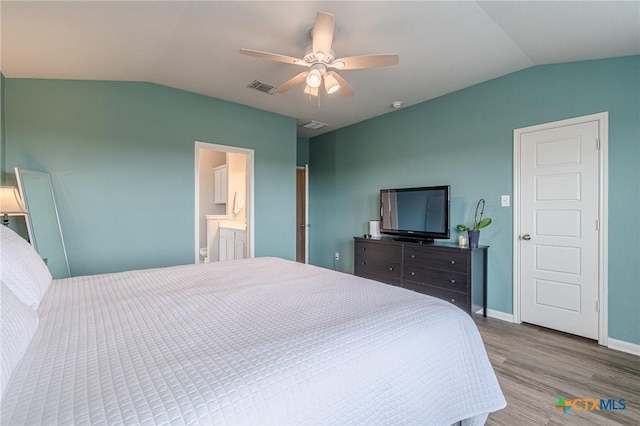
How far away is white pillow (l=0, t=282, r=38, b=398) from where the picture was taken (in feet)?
2.24

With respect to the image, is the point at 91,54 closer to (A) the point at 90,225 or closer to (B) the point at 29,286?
(A) the point at 90,225

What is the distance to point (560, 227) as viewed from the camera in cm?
263

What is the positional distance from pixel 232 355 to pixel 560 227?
10.4 feet

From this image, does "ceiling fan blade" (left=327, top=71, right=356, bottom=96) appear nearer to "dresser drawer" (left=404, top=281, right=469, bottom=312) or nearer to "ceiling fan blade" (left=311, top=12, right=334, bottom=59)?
"ceiling fan blade" (left=311, top=12, right=334, bottom=59)

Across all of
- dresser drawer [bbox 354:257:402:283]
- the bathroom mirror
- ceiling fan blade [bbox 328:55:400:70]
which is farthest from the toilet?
ceiling fan blade [bbox 328:55:400:70]

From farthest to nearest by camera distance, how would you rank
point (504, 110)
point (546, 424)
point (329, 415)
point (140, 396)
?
point (504, 110)
point (546, 424)
point (329, 415)
point (140, 396)

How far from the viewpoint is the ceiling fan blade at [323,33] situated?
1699 mm

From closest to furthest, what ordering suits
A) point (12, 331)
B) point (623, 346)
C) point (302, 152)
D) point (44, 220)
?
point (12, 331) < point (623, 346) < point (44, 220) < point (302, 152)

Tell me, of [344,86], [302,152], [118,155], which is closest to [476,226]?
[344,86]

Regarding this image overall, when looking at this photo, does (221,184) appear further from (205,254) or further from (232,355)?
(232,355)

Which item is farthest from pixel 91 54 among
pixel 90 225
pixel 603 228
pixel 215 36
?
pixel 603 228

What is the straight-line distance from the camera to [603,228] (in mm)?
2381

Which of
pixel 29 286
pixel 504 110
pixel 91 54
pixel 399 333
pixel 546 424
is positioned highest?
pixel 91 54

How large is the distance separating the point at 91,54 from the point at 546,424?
4.19 metres
